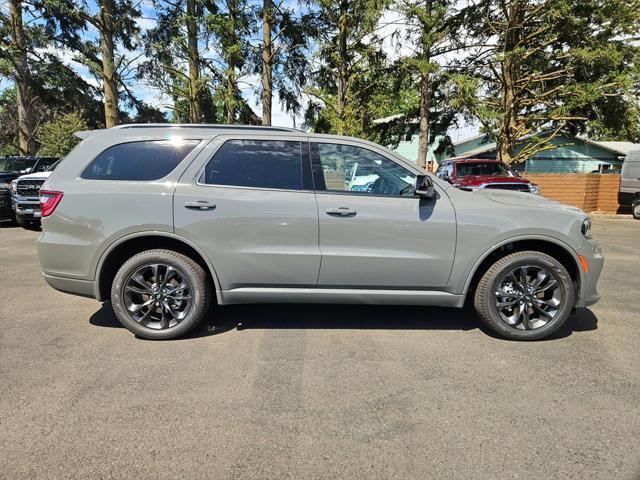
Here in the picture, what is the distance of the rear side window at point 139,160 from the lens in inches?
149

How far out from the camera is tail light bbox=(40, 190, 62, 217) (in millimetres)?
3723

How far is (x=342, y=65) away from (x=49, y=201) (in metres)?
15.4

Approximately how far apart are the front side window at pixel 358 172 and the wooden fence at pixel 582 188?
46.9ft

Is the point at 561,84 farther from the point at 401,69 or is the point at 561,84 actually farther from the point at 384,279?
the point at 384,279

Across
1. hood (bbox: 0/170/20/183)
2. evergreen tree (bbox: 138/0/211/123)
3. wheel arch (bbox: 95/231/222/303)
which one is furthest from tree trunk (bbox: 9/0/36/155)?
wheel arch (bbox: 95/231/222/303)

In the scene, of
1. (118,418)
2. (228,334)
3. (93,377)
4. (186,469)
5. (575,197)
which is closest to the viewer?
(186,469)

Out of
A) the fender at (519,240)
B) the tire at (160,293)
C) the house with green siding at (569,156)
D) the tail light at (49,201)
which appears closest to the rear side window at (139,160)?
the tail light at (49,201)

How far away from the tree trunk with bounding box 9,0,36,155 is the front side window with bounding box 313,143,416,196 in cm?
1995

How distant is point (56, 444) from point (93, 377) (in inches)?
31.1

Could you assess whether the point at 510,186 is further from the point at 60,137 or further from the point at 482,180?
the point at 60,137

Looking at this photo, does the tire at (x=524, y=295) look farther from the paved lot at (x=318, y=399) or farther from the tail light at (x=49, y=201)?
the tail light at (x=49, y=201)

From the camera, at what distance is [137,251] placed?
13.0ft

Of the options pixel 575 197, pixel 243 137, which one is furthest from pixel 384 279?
pixel 575 197

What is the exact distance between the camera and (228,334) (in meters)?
3.97
